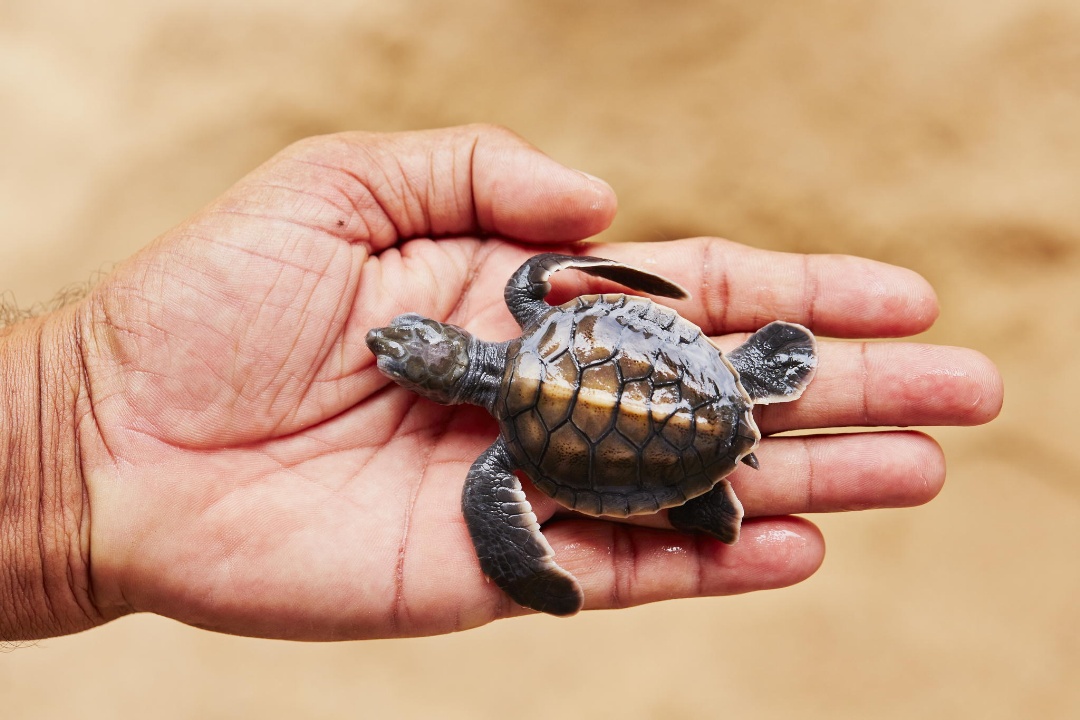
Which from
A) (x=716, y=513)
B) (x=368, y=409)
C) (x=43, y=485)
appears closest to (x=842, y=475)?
(x=716, y=513)

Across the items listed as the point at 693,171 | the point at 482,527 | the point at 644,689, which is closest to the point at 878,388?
the point at 482,527

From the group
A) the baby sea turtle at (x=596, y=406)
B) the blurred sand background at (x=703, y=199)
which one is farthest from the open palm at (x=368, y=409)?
the blurred sand background at (x=703, y=199)

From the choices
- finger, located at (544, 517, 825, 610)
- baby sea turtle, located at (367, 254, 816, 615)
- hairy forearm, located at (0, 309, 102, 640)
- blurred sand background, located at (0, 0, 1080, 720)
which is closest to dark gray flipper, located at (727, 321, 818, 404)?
baby sea turtle, located at (367, 254, 816, 615)

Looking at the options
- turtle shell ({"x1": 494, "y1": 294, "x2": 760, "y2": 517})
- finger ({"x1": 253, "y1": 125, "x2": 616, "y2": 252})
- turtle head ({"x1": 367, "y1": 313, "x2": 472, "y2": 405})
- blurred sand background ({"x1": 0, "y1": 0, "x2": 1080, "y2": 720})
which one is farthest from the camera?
blurred sand background ({"x1": 0, "y1": 0, "x2": 1080, "y2": 720})

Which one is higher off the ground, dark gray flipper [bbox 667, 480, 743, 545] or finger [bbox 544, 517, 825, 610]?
dark gray flipper [bbox 667, 480, 743, 545]

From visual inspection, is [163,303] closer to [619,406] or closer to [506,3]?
[619,406]

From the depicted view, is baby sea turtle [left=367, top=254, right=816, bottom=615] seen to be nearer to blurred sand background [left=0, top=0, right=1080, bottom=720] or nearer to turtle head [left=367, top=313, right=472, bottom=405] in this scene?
turtle head [left=367, top=313, right=472, bottom=405]

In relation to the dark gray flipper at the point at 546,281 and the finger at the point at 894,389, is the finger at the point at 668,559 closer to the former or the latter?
the finger at the point at 894,389

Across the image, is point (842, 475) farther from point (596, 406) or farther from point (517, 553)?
point (517, 553)
